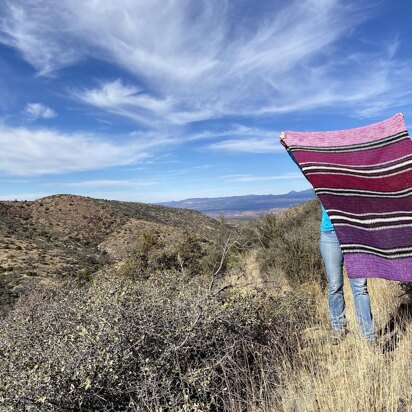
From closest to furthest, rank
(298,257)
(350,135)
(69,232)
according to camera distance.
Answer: (350,135)
(298,257)
(69,232)

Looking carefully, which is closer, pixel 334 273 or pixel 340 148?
pixel 340 148

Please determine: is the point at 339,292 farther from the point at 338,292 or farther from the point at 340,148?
the point at 340,148

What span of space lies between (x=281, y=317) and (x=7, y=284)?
1899cm

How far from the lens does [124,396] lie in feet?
8.70

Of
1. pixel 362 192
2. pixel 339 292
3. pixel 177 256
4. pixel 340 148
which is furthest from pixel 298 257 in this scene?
pixel 362 192

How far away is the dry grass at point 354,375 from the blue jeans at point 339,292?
98mm

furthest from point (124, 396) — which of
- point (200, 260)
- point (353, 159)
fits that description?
point (200, 260)

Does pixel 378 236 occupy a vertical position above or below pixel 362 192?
below

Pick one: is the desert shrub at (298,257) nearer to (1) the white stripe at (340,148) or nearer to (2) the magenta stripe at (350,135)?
(2) the magenta stripe at (350,135)

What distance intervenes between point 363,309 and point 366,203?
3.62 feet

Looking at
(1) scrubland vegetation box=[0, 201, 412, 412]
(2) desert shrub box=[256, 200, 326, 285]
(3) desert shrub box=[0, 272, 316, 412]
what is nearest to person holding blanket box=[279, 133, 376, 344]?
(1) scrubland vegetation box=[0, 201, 412, 412]

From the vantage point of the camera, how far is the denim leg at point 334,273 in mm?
3436

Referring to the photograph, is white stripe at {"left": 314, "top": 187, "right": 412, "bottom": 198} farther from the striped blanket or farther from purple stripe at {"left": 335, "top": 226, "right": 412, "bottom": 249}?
purple stripe at {"left": 335, "top": 226, "right": 412, "bottom": 249}

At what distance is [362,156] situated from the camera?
2.72 meters
